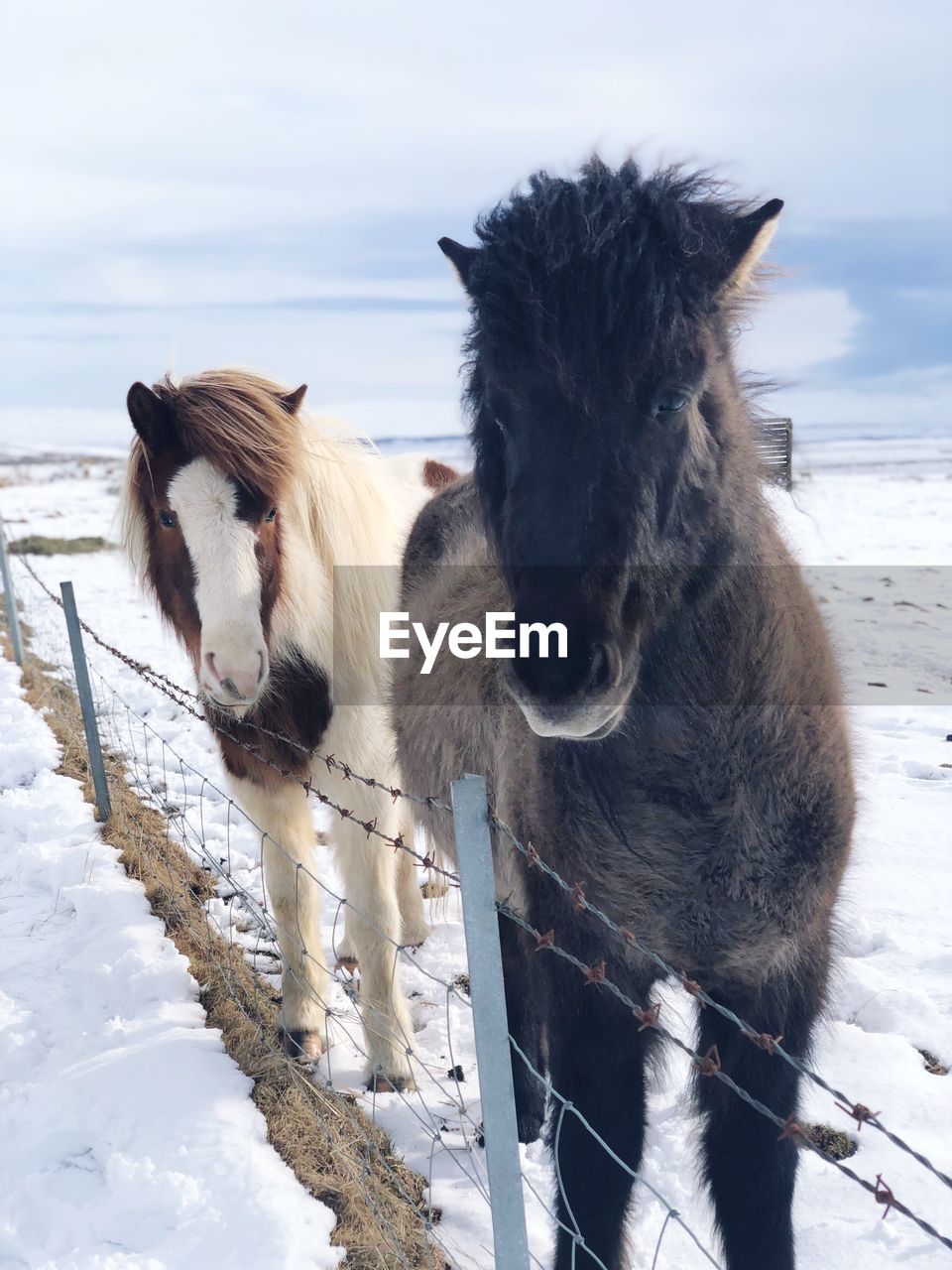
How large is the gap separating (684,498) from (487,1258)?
2.07 m

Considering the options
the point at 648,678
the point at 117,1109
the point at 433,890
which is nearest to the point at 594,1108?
the point at 648,678

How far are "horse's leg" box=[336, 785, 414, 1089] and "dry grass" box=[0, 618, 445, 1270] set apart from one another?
25 cm

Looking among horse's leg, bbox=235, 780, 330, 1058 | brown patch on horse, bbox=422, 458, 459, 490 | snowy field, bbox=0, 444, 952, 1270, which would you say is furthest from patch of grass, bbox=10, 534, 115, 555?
horse's leg, bbox=235, 780, 330, 1058

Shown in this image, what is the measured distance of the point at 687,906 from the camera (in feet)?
5.97

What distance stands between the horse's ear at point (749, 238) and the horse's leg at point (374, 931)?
2.17 metres

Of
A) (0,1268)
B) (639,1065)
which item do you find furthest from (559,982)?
(0,1268)

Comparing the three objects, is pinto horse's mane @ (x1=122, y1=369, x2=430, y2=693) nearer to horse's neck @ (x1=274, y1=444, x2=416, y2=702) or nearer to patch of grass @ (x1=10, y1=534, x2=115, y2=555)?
horse's neck @ (x1=274, y1=444, x2=416, y2=702)

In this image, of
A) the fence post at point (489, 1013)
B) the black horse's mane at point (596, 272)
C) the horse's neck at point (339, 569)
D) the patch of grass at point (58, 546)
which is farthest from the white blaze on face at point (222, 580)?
the patch of grass at point (58, 546)

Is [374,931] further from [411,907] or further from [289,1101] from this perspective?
[411,907]

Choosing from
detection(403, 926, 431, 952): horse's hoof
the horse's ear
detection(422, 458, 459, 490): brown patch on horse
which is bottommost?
detection(403, 926, 431, 952): horse's hoof

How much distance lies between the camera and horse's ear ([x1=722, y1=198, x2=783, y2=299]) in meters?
1.75

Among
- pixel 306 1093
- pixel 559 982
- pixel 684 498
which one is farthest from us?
pixel 306 1093

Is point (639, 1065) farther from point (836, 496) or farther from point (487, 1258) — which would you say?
point (836, 496)

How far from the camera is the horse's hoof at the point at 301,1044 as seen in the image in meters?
3.34
